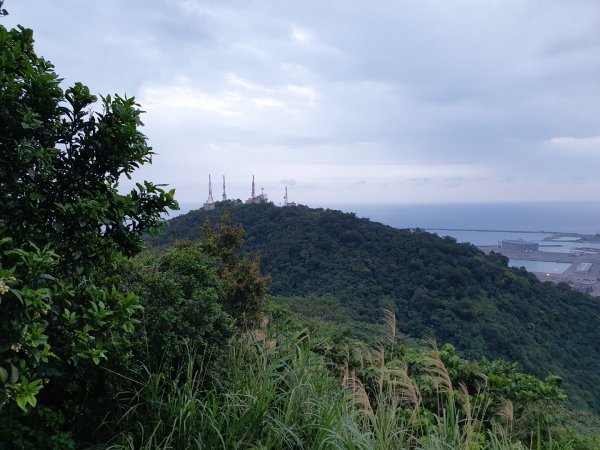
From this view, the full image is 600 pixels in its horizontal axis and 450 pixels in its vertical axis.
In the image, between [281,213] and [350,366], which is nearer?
[350,366]

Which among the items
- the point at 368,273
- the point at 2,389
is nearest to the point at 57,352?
the point at 2,389

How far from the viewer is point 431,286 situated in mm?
21016

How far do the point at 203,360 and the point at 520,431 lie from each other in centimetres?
315

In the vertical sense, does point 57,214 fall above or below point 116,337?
above

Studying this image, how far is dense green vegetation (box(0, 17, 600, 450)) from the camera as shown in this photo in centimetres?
195

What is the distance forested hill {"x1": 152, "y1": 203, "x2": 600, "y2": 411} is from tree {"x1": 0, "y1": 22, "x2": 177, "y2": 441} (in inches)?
448

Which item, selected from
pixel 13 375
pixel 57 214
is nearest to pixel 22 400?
pixel 13 375

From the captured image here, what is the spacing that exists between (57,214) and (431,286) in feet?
67.2

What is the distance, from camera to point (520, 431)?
420 centimetres

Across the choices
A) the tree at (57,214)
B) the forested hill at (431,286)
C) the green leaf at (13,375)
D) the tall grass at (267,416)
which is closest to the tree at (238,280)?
the tall grass at (267,416)

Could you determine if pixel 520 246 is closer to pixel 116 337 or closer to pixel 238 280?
pixel 238 280

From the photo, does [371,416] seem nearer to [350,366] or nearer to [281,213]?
[350,366]

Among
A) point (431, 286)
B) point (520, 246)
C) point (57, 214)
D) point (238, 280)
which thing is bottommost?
point (431, 286)

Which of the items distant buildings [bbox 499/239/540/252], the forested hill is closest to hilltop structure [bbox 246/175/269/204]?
the forested hill
